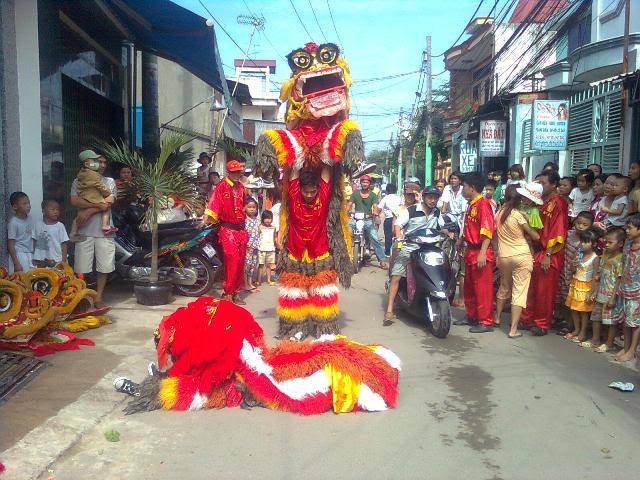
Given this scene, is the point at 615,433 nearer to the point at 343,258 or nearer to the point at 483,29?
the point at 343,258

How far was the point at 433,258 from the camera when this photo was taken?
6.22 metres

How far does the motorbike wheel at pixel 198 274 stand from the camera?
7824 millimetres

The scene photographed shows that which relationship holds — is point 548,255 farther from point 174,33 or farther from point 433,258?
point 174,33

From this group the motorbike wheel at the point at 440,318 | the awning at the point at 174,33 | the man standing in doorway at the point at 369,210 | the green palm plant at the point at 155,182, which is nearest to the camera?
the motorbike wheel at the point at 440,318

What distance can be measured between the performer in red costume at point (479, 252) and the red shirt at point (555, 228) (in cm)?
61

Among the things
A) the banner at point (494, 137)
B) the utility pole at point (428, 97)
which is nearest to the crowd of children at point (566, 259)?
the banner at point (494, 137)

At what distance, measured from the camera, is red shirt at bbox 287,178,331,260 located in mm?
5594

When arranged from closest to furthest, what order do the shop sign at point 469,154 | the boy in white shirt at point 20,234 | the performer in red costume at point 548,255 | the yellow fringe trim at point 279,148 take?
the yellow fringe trim at point 279,148
the boy in white shirt at point 20,234
the performer in red costume at point 548,255
the shop sign at point 469,154

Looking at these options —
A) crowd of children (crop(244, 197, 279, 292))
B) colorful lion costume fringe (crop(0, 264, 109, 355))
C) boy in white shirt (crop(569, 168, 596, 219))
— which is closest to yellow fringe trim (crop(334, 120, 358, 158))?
colorful lion costume fringe (crop(0, 264, 109, 355))

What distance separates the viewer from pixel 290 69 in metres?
5.62

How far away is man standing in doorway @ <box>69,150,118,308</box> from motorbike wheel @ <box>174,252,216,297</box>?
1.22 meters

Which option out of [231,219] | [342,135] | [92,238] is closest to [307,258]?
[342,135]

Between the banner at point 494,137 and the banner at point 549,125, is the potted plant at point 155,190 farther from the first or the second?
the banner at point 494,137

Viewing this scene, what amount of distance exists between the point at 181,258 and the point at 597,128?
930 centimetres
